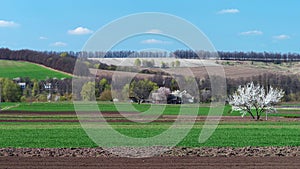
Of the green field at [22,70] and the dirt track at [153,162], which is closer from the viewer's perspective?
the dirt track at [153,162]

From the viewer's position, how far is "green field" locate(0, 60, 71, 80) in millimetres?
99519

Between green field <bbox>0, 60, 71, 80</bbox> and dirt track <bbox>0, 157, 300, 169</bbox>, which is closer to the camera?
dirt track <bbox>0, 157, 300, 169</bbox>

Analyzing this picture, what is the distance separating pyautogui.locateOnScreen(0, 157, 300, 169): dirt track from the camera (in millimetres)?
17328

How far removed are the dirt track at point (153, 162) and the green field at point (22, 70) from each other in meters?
79.1

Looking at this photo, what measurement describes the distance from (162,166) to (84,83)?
1611 centimetres

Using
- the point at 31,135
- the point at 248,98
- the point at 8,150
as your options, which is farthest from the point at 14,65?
the point at 8,150

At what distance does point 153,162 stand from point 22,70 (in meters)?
90.3

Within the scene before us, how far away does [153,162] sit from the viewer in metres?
18.3

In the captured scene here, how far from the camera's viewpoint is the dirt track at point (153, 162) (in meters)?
17.3

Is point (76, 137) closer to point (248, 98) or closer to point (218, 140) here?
point (218, 140)

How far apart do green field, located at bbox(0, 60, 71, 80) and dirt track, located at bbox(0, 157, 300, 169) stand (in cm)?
7910

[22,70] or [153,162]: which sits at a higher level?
[22,70]

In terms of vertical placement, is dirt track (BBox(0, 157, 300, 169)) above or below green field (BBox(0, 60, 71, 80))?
below

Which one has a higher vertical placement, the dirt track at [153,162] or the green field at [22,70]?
the green field at [22,70]
